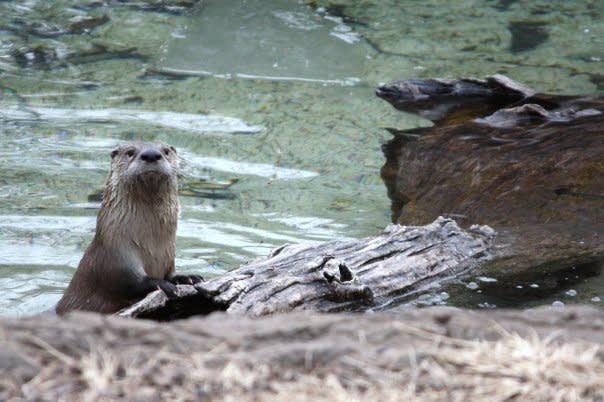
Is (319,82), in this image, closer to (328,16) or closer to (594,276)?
(328,16)

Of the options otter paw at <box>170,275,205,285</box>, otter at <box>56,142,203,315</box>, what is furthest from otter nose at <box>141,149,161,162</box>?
otter paw at <box>170,275,205,285</box>

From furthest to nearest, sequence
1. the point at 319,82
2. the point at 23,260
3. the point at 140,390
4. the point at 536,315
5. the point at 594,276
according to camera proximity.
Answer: the point at 319,82, the point at 23,260, the point at 594,276, the point at 536,315, the point at 140,390

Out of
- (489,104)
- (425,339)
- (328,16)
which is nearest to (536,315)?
(425,339)

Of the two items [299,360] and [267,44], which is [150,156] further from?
[267,44]

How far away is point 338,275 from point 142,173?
1125 mm

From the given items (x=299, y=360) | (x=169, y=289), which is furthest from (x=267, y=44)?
(x=299, y=360)

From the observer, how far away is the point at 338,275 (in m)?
4.52

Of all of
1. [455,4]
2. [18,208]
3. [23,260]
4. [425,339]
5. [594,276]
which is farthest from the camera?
[455,4]

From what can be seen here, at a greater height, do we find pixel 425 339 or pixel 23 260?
pixel 425 339

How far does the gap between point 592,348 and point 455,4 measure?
35.4 ft

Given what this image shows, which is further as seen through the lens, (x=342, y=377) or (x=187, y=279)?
(x=187, y=279)

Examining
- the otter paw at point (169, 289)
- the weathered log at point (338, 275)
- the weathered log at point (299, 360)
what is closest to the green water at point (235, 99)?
the weathered log at point (338, 275)

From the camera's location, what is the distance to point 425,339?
2.16 meters

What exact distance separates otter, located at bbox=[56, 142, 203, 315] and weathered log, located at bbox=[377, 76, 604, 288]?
73.8 inches
